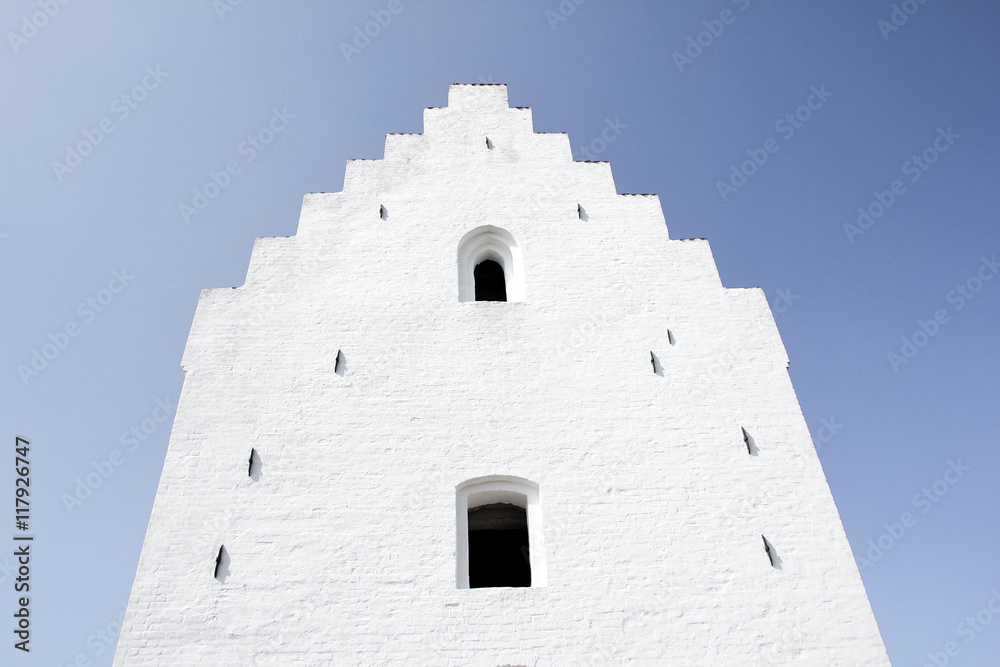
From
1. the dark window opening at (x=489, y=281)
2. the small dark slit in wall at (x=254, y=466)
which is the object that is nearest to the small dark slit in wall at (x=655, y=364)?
the dark window opening at (x=489, y=281)

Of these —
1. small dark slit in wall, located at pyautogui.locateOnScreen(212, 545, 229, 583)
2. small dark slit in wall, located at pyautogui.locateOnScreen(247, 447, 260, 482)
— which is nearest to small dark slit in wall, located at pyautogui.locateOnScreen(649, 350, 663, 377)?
small dark slit in wall, located at pyautogui.locateOnScreen(247, 447, 260, 482)

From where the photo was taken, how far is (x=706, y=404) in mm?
8109

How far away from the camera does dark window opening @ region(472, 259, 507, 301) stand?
10219 mm

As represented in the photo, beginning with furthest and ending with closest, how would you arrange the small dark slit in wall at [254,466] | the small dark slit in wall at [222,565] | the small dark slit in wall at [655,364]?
1. the small dark slit in wall at [655,364]
2. the small dark slit in wall at [254,466]
3. the small dark slit in wall at [222,565]

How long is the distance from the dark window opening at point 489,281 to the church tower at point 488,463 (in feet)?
0.16

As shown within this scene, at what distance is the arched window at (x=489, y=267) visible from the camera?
9.49m

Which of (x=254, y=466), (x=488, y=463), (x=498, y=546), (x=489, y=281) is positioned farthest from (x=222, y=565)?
(x=489, y=281)

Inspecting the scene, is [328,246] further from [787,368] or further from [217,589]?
[787,368]

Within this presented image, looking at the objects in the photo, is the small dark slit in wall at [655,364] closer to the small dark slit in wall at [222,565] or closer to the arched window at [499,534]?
the arched window at [499,534]

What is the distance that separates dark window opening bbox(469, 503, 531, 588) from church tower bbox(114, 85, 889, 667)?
3 centimetres

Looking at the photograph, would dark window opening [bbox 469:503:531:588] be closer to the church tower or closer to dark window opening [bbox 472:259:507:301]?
the church tower

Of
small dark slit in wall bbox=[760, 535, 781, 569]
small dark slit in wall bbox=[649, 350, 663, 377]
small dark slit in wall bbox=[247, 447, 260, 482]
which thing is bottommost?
small dark slit in wall bbox=[760, 535, 781, 569]

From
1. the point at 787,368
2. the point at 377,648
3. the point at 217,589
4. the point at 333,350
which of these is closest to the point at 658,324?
the point at 787,368

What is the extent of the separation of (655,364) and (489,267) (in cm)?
313
